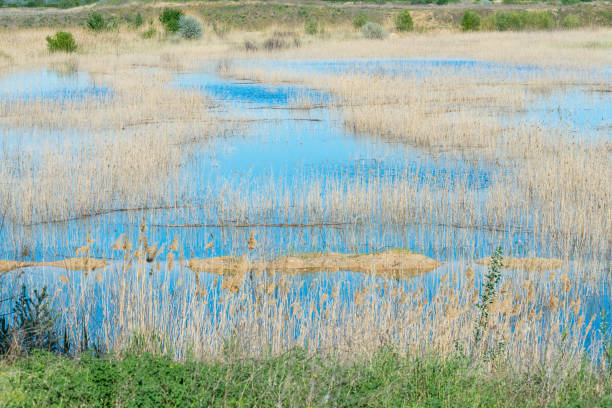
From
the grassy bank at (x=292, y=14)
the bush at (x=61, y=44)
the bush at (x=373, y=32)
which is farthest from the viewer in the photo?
the grassy bank at (x=292, y=14)

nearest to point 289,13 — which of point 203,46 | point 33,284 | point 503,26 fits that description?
point 503,26

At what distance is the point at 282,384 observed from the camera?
17.5ft

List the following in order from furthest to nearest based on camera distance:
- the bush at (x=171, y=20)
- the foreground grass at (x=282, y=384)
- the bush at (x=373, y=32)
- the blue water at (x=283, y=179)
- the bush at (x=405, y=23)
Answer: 1. the bush at (x=405, y=23)
2. the bush at (x=373, y=32)
3. the bush at (x=171, y=20)
4. the blue water at (x=283, y=179)
5. the foreground grass at (x=282, y=384)

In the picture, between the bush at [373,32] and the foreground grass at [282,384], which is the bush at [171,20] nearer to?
the bush at [373,32]

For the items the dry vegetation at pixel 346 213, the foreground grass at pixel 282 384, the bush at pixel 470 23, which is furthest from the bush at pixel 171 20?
the foreground grass at pixel 282 384

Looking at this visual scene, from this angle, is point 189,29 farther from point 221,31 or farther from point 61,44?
point 61,44

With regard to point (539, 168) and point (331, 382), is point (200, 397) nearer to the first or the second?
point (331, 382)

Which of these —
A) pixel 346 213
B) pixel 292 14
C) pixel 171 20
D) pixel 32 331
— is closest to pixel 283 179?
pixel 346 213

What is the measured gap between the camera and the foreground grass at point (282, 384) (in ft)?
16.3

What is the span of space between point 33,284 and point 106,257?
A: 1.48 metres

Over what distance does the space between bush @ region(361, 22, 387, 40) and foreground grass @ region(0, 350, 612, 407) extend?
143 ft

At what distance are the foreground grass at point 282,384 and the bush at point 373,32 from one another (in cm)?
4366

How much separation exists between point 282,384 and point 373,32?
44896 mm

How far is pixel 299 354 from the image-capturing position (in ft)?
18.7
